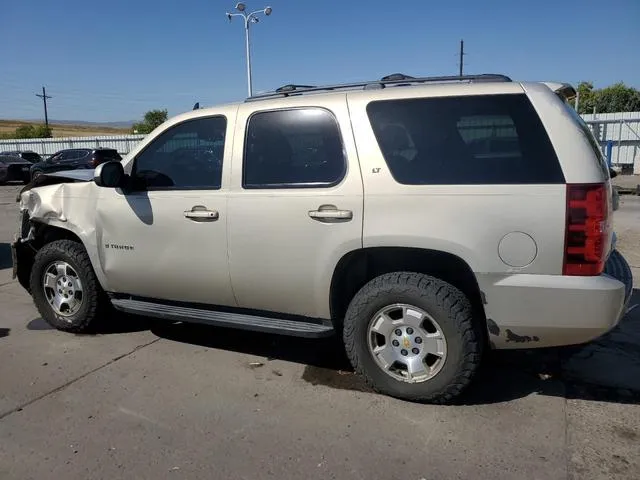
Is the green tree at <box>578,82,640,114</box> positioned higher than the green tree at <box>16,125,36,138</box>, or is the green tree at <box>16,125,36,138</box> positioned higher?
the green tree at <box>578,82,640,114</box>

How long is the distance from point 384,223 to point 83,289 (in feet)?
9.20

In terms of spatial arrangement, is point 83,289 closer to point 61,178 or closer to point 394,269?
point 61,178

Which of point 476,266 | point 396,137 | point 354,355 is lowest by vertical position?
point 354,355

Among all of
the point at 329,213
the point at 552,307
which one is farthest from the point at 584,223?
the point at 329,213

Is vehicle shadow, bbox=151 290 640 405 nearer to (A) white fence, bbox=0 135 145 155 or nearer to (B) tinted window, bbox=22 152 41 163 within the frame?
(B) tinted window, bbox=22 152 41 163

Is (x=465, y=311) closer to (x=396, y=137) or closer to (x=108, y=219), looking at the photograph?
(x=396, y=137)

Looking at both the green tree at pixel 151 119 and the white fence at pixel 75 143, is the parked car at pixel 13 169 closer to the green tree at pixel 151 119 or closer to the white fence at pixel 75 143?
the white fence at pixel 75 143

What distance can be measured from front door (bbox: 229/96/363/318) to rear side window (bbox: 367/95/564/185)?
29 cm

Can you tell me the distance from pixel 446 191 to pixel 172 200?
6.62 ft

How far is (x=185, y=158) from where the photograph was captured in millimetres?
4219

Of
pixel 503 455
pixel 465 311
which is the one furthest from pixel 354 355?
pixel 503 455

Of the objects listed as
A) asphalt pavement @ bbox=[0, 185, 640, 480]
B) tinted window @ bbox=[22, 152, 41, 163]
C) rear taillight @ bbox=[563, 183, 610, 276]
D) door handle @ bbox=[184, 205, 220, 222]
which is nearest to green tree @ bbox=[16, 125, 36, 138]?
tinted window @ bbox=[22, 152, 41, 163]

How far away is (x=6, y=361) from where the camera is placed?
4402 mm

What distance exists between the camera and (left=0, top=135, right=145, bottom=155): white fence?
3546 centimetres
